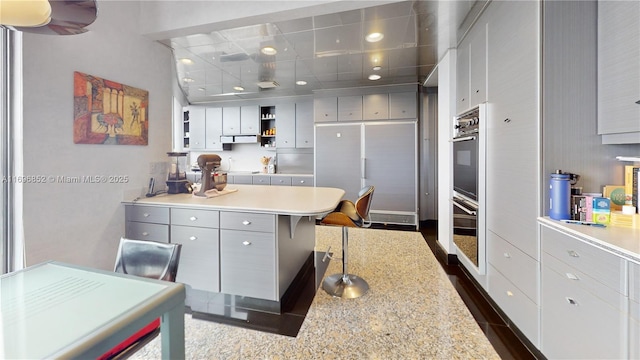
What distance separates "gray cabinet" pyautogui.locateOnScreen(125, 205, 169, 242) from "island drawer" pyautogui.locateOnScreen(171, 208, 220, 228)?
0.09 metres

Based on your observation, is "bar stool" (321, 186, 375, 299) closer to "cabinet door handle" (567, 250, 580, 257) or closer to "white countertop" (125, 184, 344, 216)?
"white countertop" (125, 184, 344, 216)

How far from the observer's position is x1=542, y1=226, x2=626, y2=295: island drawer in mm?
1023

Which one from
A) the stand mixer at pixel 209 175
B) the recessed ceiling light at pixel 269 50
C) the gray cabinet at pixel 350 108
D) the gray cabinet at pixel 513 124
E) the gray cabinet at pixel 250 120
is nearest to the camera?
the gray cabinet at pixel 513 124

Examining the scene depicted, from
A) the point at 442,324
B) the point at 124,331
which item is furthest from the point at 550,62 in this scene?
the point at 124,331

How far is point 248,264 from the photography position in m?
2.02

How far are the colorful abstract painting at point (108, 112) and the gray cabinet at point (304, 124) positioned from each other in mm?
3095

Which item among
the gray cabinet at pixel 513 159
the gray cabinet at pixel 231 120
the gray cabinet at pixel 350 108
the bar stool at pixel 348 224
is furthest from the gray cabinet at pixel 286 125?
the gray cabinet at pixel 513 159

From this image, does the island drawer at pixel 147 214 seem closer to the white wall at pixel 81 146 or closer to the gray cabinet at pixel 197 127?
the white wall at pixel 81 146

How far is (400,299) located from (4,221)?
2854 millimetres

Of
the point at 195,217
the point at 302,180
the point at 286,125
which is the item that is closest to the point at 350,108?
the point at 286,125

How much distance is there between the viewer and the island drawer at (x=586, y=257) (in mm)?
1023

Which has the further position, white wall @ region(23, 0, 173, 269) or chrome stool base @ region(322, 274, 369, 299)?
chrome stool base @ region(322, 274, 369, 299)

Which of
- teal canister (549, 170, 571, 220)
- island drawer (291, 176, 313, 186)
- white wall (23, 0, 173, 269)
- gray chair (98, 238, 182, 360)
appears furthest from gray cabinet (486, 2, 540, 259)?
island drawer (291, 176, 313, 186)

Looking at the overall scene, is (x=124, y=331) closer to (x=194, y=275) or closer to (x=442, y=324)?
(x=194, y=275)
